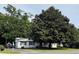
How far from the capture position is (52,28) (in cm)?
4341

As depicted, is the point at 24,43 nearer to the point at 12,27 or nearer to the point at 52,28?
the point at 12,27

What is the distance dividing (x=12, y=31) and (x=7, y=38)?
6.47 ft

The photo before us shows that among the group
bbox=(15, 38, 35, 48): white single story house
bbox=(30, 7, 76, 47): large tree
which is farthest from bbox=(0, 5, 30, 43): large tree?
bbox=(30, 7, 76, 47): large tree

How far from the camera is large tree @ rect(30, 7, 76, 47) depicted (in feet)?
141

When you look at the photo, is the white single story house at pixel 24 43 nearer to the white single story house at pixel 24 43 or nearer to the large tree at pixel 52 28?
the white single story house at pixel 24 43

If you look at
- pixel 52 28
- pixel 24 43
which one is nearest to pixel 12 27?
pixel 24 43

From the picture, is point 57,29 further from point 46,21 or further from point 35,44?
point 35,44

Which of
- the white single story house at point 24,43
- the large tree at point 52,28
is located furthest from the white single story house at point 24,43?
the large tree at point 52,28

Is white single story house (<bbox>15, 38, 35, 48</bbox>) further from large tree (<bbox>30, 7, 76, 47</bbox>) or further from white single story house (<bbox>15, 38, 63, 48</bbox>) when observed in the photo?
large tree (<bbox>30, 7, 76, 47</bbox>)

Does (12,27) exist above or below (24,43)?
above

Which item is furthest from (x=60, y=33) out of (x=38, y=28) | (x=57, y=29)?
(x=38, y=28)

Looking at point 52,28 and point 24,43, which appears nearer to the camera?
point 52,28

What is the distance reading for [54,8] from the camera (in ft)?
149

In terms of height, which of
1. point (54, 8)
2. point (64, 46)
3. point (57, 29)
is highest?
point (54, 8)
